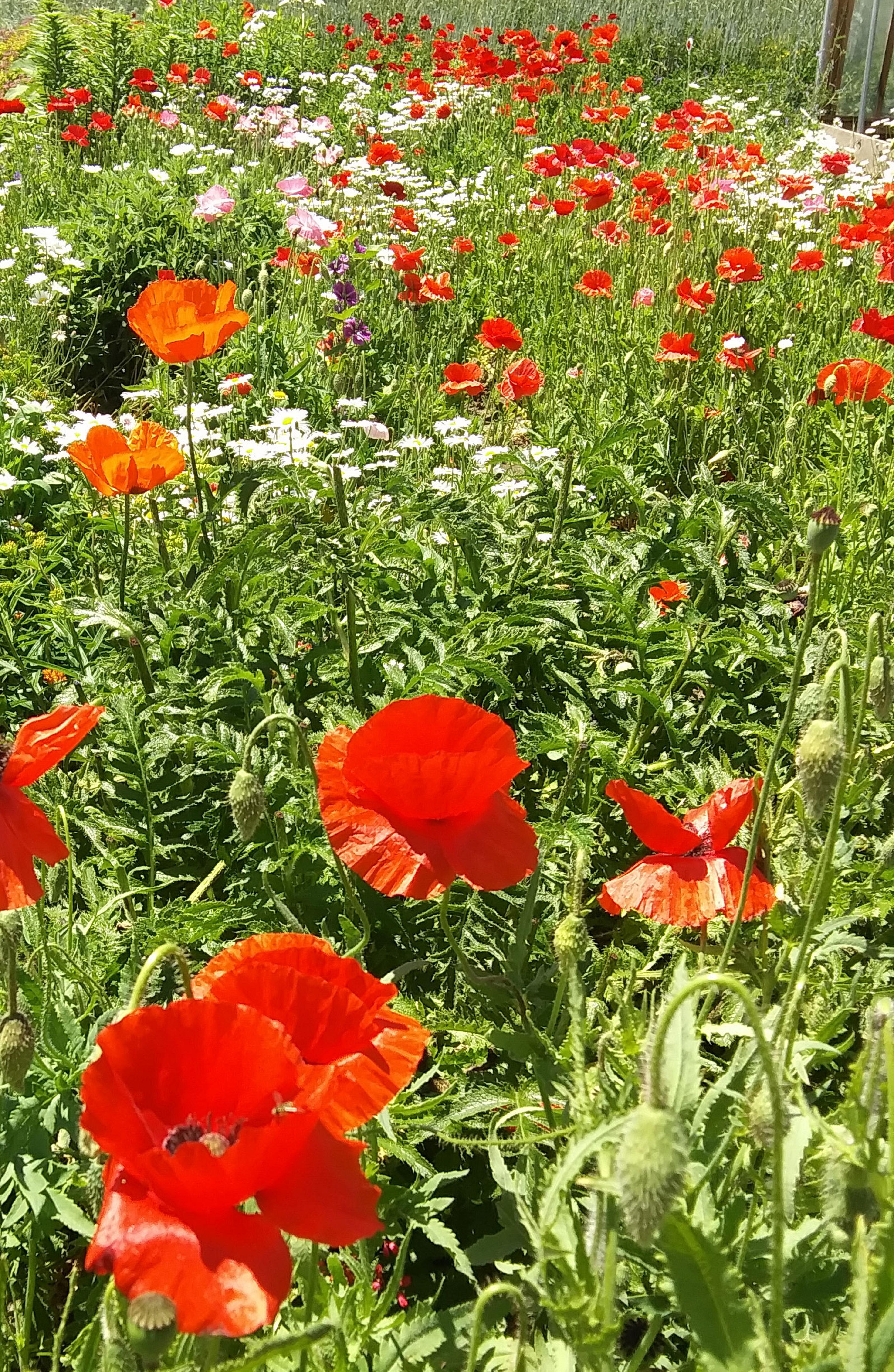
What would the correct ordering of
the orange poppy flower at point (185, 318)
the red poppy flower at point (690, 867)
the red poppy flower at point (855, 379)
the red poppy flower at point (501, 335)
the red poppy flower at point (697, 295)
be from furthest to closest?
the red poppy flower at point (697, 295) → the red poppy flower at point (501, 335) → the red poppy flower at point (855, 379) → the orange poppy flower at point (185, 318) → the red poppy flower at point (690, 867)

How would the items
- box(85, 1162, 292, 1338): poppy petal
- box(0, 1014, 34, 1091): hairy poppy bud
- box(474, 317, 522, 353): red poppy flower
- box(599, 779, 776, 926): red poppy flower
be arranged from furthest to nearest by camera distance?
box(474, 317, 522, 353): red poppy flower → box(599, 779, 776, 926): red poppy flower → box(0, 1014, 34, 1091): hairy poppy bud → box(85, 1162, 292, 1338): poppy petal

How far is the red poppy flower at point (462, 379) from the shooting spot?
3842 mm

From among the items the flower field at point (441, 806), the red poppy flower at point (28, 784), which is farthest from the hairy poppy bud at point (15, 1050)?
the red poppy flower at point (28, 784)

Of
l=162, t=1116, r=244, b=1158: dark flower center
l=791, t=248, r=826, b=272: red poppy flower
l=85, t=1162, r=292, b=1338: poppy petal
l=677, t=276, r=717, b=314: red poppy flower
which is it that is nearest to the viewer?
l=85, t=1162, r=292, b=1338: poppy petal

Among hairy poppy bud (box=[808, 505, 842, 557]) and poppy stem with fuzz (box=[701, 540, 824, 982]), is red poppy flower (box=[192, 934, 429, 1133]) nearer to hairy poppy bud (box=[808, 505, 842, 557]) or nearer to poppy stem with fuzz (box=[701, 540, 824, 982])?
poppy stem with fuzz (box=[701, 540, 824, 982])

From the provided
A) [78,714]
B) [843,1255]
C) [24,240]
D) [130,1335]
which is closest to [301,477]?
[78,714]

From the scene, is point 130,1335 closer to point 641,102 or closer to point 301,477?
point 301,477

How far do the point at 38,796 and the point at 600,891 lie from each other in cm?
107

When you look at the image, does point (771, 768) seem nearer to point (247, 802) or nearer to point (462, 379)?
point (247, 802)

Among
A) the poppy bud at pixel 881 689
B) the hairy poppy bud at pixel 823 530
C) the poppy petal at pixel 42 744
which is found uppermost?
the hairy poppy bud at pixel 823 530

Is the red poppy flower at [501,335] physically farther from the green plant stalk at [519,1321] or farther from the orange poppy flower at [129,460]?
the green plant stalk at [519,1321]

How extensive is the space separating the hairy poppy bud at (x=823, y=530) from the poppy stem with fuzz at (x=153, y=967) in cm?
80

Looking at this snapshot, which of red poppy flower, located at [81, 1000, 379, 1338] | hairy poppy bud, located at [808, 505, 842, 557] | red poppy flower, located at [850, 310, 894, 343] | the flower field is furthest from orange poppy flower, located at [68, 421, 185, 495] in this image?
red poppy flower, located at [850, 310, 894, 343]

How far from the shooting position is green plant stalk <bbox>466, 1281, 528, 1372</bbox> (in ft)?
3.03
